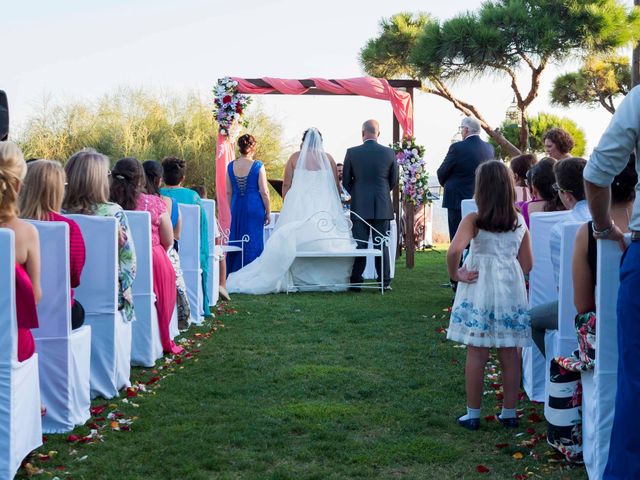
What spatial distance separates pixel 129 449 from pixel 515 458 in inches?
69.9

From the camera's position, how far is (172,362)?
6801mm

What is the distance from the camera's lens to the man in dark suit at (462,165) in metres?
10.0

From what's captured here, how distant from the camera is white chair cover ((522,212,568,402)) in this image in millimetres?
5406

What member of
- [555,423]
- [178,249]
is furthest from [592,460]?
[178,249]

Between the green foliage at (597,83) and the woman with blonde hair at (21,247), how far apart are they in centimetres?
2392

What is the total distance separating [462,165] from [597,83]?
18477 mm

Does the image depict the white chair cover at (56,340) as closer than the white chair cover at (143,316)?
Yes

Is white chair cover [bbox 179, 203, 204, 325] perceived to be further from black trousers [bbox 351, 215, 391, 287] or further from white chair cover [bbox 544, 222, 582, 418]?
white chair cover [bbox 544, 222, 582, 418]

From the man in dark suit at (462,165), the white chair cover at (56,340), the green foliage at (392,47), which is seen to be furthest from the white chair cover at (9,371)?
the green foliage at (392,47)

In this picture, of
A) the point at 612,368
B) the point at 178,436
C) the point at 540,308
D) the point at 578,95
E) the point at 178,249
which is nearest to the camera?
the point at 612,368

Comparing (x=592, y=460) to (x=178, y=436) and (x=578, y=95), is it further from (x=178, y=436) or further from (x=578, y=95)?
(x=578, y=95)

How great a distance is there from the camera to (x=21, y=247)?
409 cm

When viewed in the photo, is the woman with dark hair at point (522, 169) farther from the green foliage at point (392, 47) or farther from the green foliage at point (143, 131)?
the green foliage at point (392, 47)

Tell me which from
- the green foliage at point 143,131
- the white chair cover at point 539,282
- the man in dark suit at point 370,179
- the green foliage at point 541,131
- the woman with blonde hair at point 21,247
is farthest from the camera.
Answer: the green foliage at point 541,131
